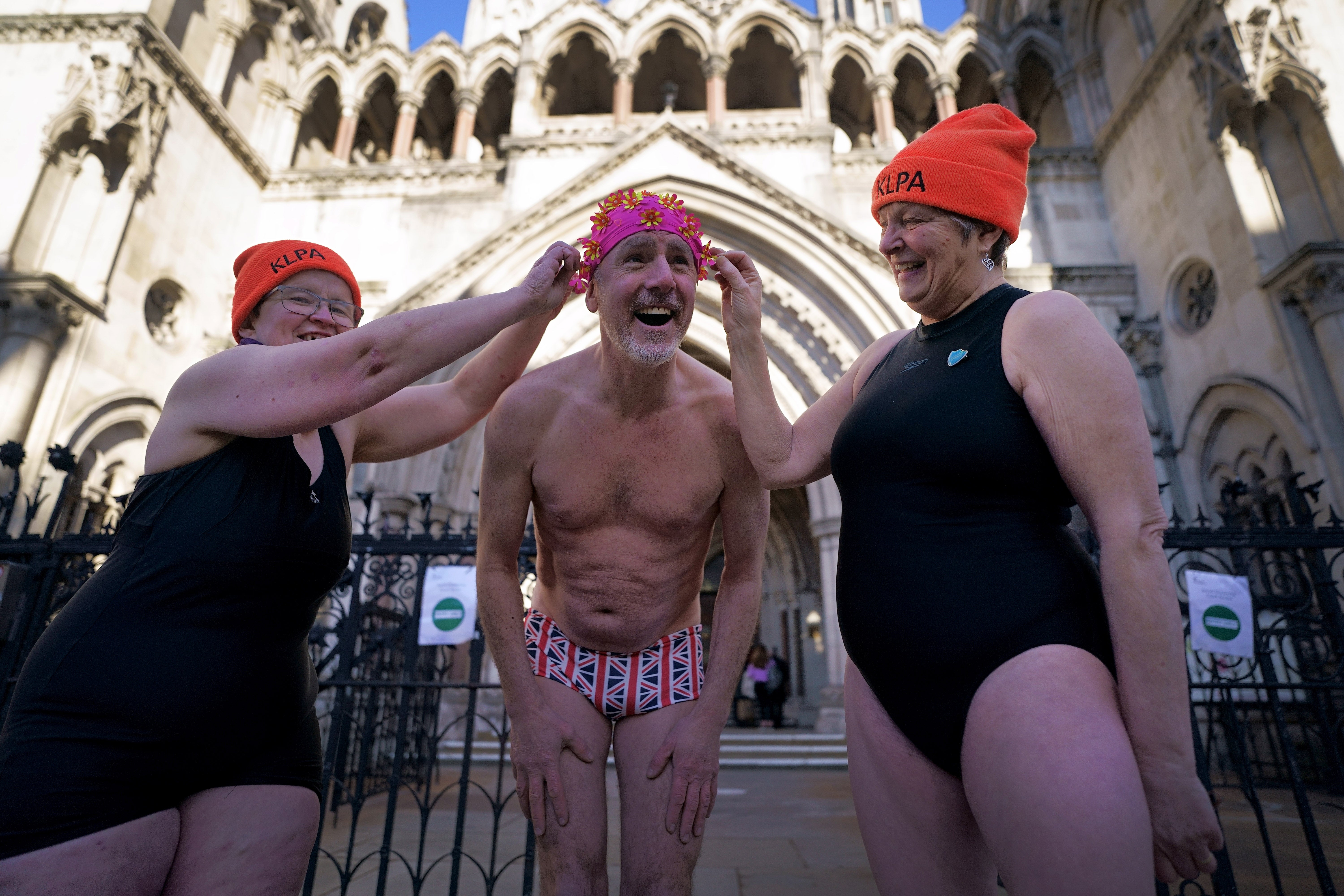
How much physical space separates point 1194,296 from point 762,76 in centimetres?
1170

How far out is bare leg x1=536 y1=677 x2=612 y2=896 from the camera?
6.18 feet

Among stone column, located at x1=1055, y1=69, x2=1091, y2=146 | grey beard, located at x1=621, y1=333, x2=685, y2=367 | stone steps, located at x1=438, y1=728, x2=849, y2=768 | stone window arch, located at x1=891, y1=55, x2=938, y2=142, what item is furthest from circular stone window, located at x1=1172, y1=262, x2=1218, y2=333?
grey beard, located at x1=621, y1=333, x2=685, y2=367

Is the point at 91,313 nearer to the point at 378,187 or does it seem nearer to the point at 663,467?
the point at 378,187

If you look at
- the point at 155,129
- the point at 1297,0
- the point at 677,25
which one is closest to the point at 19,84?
the point at 155,129

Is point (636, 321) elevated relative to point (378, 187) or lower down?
lower down

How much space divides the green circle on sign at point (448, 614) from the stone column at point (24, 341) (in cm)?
784

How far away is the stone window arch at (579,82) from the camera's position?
668 inches

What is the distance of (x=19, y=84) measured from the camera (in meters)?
11.2

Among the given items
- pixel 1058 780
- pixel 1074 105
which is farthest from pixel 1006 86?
pixel 1058 780

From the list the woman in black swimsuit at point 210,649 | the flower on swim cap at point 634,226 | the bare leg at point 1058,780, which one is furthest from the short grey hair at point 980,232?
the woman in black swimsuit at point 210,649

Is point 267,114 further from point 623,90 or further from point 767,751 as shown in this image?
point 767,751

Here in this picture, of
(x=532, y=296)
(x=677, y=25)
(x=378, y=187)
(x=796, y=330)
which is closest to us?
(x=532, y=296)

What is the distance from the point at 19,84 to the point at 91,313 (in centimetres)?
430

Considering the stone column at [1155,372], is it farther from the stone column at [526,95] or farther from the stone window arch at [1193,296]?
the stone column at [526,95]
